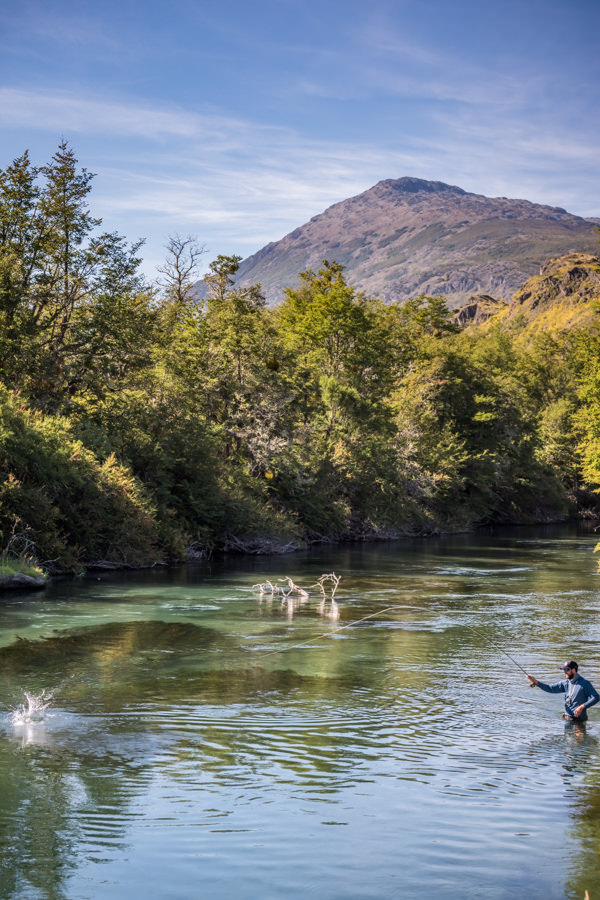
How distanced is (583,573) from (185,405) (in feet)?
62.6

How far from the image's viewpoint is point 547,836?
353 inches

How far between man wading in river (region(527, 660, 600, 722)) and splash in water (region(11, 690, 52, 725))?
23.1 feet

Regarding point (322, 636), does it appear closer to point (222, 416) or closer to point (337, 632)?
point (337, 632)

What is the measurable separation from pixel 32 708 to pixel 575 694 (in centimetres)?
788

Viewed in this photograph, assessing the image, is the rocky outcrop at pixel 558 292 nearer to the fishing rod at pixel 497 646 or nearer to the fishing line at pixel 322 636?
the fishing line at pixel 322 636

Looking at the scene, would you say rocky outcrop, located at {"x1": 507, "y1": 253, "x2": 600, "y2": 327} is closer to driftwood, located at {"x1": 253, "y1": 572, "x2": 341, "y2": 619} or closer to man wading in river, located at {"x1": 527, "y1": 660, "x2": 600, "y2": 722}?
driftwood, located at {"x1": 253, "y1": 572, "x2": 341, "y2": 619}

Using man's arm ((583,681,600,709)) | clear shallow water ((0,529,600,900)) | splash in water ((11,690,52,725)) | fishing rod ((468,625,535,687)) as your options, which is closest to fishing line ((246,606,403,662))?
clear shallow water ((0,529,600,900))

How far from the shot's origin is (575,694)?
13203 mm

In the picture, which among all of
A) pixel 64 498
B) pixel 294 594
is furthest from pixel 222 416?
pixel 294 594

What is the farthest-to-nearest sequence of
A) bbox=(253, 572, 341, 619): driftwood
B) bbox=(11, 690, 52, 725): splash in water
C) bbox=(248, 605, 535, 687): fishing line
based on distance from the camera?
bbox=(253, 572, 341, 619): driftwood → bbox=(248, 605, 535, 687): fishing line → bbox=(11, 690, 52, 725): splash in water

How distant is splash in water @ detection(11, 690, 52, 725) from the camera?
12.8 meters

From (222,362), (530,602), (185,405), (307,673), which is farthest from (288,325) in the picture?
(307,673)

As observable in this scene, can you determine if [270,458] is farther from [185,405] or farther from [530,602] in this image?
[530,602]

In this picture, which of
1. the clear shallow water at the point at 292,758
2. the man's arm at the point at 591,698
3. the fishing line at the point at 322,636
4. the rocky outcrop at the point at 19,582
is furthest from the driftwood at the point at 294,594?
the man's arm at the point at 591,698
